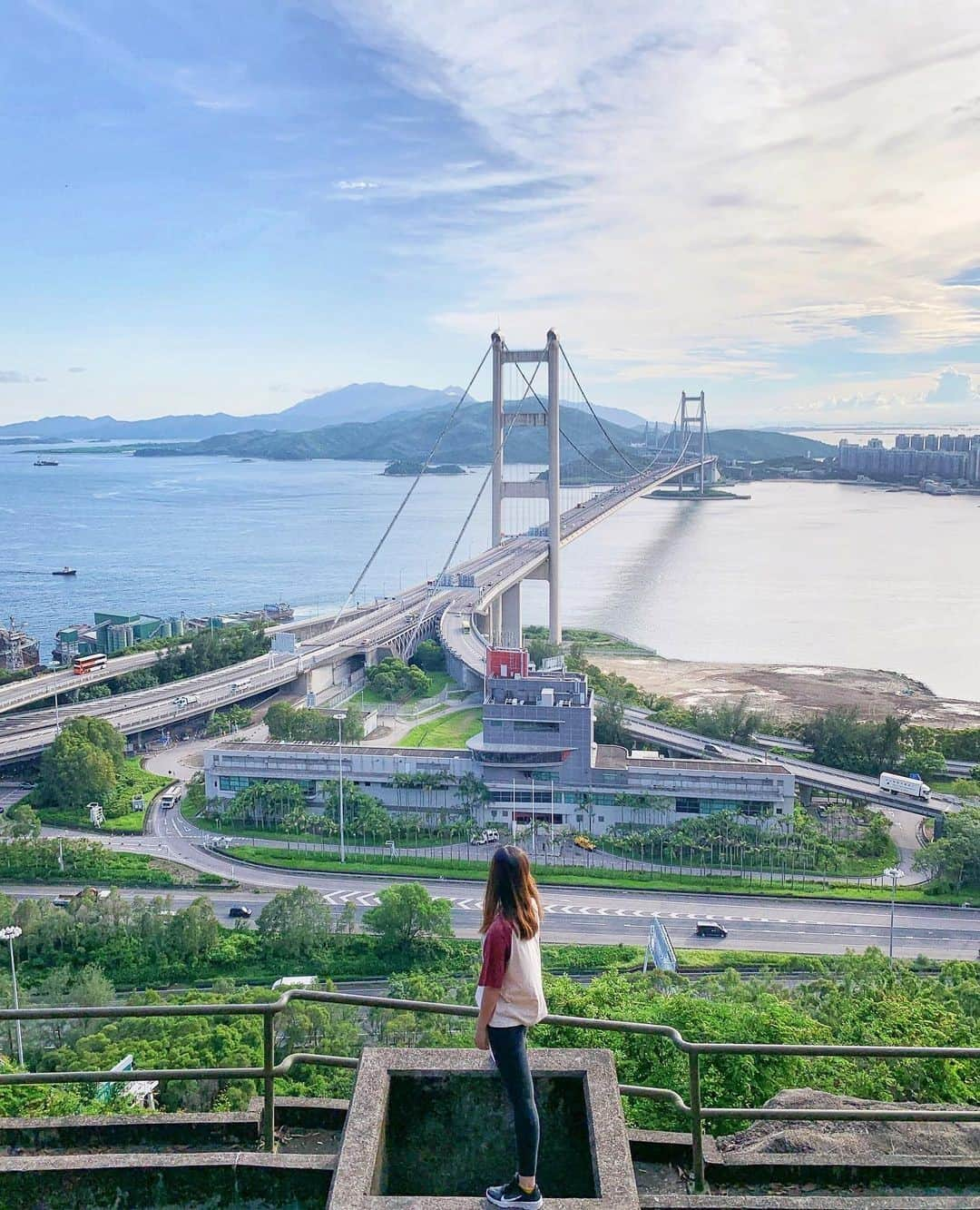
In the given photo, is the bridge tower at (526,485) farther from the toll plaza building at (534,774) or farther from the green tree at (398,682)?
the toll plaza building at (534,774)

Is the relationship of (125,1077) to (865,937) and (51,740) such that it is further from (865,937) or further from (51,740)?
(51,740)

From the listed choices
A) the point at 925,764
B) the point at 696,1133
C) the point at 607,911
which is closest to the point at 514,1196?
the point at 696,1133

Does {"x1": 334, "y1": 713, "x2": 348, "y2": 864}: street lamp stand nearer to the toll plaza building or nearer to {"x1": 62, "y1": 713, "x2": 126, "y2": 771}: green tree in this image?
the toll plaza building

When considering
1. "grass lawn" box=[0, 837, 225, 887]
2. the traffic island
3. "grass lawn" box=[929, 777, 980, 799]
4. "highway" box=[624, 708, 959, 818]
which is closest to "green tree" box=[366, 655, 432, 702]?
"highway" box=[624, 708, 959, 818]

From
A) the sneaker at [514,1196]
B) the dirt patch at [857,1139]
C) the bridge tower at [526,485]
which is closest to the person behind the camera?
the sneaker at [514,1196]

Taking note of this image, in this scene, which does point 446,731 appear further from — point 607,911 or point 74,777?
point 607,911

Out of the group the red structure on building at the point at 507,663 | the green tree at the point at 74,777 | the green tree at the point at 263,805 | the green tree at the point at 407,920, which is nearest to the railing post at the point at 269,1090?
the green tree at the point at 407,920

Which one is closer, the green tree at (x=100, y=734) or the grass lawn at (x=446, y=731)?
the green tree at (x=100, y=734)
